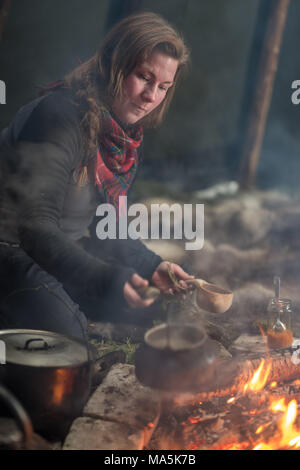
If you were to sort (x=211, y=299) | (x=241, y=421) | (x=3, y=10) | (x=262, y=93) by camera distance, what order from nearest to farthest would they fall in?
(x=241, y=421)
(x=211, y=299)
(x=3, y=10)
(x=262, y=93)

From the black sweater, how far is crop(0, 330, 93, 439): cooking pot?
395 millimetres

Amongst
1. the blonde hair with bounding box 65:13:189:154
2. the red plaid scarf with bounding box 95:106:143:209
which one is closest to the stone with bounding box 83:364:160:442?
the red plaid scarf with bounding box 95:106:143:209

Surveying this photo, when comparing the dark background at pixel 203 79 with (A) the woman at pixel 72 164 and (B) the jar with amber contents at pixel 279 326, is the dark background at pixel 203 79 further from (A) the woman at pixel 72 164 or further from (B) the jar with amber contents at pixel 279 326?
(B) the jar with amber contents at pixel 279 326

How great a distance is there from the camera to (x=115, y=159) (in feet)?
10.8

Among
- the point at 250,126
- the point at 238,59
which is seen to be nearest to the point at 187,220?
the point at 250,126

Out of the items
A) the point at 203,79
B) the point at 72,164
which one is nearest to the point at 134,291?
the point at 72,164

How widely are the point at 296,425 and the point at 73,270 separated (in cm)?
153

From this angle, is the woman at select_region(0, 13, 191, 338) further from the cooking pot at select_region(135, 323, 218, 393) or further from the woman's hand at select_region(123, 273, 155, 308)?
the cooking pot at select_region(135, 323, 218, 393)

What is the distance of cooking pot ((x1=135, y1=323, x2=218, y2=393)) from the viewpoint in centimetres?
199

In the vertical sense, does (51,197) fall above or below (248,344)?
above

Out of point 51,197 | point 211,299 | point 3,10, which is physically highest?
point 3,10

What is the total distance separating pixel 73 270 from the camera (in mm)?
2215

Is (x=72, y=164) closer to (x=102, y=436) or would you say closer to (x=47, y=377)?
(x=47, y=377)

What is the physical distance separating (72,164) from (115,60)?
0.75m
